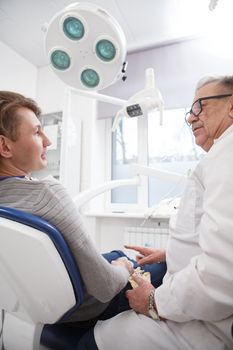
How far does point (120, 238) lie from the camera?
8.50 feet

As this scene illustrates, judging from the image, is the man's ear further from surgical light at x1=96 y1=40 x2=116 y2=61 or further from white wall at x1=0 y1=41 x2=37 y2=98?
white wall at x1=0 y1=41 x2=37 y2=98

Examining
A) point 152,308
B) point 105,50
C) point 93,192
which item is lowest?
point 152,308

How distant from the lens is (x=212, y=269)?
601 mm

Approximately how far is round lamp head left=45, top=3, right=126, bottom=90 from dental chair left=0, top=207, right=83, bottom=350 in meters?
0.82

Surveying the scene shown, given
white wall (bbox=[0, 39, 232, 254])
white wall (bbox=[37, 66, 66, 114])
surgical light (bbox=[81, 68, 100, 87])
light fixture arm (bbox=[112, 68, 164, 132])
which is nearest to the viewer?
surgical light (bbox=[81, 68, 100, 87])

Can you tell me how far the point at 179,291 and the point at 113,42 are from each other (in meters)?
1.00

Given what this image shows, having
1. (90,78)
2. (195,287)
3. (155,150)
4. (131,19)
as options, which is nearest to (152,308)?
(195,287)

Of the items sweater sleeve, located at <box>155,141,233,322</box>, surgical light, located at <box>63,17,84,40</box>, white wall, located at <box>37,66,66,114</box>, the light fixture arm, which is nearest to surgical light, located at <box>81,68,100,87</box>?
surgical light, located at <box>63,17,84,40</box>

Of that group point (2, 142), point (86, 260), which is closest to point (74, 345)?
point (86, 260)

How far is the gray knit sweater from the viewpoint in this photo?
0.71 meters

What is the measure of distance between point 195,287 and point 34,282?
1.41 feet

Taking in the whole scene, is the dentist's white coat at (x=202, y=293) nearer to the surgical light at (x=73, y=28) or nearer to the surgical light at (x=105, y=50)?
the surgical light at (x=105, y=50)

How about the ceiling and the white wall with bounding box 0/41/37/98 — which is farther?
the white wall with bounding box 0/41/37/98

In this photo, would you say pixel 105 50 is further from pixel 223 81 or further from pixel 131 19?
pixel 131 19
